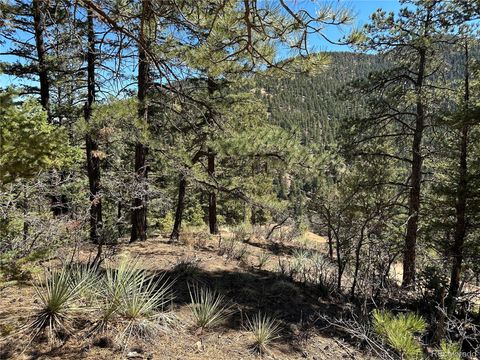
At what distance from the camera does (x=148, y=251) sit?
25.5 ft

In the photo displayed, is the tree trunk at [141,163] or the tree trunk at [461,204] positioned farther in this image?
the tree trunk at [461,204]

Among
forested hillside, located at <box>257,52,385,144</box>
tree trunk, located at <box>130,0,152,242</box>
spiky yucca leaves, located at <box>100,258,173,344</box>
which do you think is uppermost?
forested hillside, located at <box>257,52,385,144</box>

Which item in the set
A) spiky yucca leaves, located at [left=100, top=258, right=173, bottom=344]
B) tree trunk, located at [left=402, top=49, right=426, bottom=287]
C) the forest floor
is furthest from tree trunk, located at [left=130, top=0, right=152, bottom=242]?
tree trunk, located at [left=402, top=49, right=426, bottom=287]

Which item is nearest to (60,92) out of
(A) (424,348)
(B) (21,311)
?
(B) (21,311)

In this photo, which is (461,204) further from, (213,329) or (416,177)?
(213,329)

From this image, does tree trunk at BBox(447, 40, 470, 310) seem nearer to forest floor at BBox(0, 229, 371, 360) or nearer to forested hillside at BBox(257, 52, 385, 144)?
forest floor at BBox(0, 229, 371, 360)

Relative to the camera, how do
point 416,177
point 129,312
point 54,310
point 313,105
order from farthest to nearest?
1. point 313,105
2. point 416,177
3. point 129,312
4. point 54,310

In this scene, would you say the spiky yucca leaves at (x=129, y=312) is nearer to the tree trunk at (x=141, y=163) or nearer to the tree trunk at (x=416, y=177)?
the tree trunk at (x=141, y=163)

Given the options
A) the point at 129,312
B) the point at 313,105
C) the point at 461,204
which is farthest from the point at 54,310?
the point at 313,105

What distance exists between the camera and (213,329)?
4.57 m

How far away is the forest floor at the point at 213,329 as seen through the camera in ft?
11.4

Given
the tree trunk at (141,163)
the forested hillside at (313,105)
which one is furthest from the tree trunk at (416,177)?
the forested hillside at (313,105)

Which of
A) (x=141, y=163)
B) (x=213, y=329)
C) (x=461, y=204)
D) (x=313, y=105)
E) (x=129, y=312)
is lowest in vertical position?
(x=213, y=329)

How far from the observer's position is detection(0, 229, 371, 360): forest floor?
348 cm
